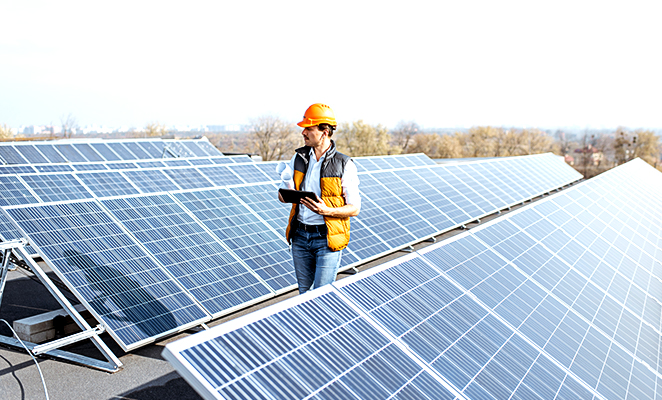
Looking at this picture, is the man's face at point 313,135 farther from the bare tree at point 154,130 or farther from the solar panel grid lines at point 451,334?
the bare tree at point 154,130

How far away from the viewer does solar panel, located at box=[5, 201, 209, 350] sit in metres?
5.75

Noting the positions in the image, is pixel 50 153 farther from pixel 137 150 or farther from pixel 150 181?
pixel 150 181

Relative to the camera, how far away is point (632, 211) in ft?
47.5

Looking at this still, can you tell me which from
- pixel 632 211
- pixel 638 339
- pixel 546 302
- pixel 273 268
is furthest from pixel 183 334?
pixel 632 211

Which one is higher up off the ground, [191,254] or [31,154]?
[191,254]

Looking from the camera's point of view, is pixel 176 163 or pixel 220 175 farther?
pixel 176 163

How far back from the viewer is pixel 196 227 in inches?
316

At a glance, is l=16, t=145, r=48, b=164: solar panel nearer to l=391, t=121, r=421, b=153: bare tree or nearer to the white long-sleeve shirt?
the white long-sleeve shirt

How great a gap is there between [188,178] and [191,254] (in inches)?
263

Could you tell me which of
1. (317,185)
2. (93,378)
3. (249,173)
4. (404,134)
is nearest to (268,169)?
(249,173)

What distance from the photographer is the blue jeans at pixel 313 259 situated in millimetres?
4672

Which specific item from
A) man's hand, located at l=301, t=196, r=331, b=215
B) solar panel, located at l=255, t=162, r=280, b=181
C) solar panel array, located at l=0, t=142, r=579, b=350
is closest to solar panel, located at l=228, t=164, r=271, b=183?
solar panel, located at l=255, t=162, r=280, b=181

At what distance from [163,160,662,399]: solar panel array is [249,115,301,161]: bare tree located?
73832 millimetres

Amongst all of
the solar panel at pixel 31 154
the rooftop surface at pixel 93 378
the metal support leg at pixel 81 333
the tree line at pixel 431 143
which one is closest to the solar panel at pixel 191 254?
the rooftop surface at pixel 93 378
